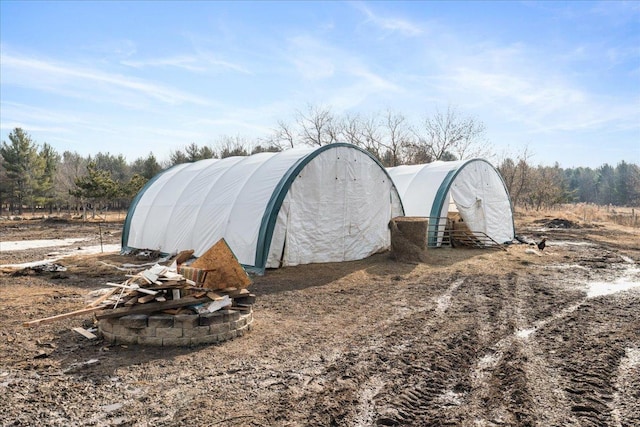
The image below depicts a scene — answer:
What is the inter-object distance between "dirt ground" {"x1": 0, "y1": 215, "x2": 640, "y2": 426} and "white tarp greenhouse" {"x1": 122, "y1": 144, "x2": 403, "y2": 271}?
7.81 ft

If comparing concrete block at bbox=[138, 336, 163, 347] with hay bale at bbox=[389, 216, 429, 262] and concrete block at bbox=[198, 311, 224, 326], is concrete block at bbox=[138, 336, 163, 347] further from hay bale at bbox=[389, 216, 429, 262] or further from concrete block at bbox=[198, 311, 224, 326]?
hay bale at bbox=[389, 216, 429, 262]

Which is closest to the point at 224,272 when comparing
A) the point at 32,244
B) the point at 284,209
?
the point at 284,209

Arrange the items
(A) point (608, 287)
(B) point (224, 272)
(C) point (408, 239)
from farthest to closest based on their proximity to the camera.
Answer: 1. (C) point (408, 239)
2. (A) point (608, 287)
3. (B) point (224, 272)

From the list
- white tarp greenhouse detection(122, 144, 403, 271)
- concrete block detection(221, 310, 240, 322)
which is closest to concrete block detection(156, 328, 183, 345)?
concrete block detection(221, 310, 240, 322)

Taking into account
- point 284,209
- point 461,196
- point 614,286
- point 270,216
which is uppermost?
point 461,196

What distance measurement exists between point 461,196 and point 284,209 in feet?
28.7

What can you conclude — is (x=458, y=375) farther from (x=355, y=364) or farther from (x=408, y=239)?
(x=408, y=239)

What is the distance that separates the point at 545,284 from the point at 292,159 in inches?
299

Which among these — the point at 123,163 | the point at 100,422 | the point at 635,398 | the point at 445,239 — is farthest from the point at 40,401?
the point at 123,163

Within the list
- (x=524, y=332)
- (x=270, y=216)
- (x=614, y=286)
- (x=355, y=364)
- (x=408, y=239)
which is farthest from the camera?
(x=408, y=239)

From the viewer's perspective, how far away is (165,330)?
5.81 m

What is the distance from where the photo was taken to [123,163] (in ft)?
242

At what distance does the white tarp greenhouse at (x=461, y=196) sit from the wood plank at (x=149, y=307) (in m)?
12.3

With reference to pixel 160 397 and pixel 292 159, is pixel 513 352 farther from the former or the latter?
pixel 292 159
